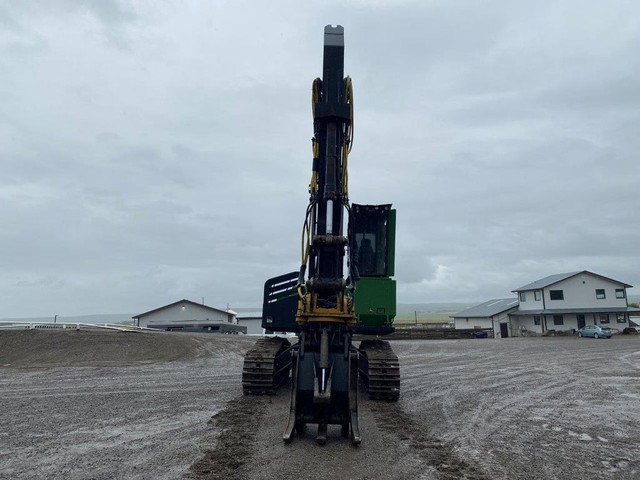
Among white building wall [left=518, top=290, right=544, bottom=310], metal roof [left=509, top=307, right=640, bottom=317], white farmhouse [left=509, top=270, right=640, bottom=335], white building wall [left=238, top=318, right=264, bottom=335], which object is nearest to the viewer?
metal roof [left=509, top=307, right=640, bottom=317]

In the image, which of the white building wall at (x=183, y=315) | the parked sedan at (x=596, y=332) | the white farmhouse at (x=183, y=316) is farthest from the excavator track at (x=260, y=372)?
the white building wall at (x=183, y=315)

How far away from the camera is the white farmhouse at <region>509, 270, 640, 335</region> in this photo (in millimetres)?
54062

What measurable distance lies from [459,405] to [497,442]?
12.0ft

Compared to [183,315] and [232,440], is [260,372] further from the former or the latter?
[183,315]

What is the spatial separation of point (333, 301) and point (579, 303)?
2102 inches

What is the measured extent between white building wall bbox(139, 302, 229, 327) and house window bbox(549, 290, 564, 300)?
39809 mm

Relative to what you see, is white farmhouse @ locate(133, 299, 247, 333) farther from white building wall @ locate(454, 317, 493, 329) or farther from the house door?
the house door

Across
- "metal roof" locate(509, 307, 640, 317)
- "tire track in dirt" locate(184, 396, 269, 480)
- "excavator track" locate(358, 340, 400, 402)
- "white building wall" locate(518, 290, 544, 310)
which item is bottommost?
"tire track in dirt" locate(184, 396, 269, 480)

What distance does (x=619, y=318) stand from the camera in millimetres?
54156

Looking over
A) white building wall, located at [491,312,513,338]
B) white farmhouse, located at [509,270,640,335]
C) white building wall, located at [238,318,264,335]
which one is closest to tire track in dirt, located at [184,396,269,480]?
white farmhouse, located at [509,270,640,335]

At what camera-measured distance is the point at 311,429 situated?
31.6ft

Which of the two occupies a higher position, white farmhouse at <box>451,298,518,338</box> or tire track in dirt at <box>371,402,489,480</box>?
white farmhouse at <box>451,298,518,338</box>

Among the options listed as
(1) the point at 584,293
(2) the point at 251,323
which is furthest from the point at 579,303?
(2) the point at 251,323

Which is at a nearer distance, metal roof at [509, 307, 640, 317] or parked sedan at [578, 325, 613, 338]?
parked sedan at [578, 325, 613, 338]
